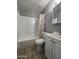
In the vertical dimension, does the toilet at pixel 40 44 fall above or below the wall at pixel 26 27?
below

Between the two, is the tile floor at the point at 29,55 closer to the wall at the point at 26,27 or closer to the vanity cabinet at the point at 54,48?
the vanity cabinet at the point at 54,48

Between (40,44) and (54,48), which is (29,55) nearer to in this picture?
(40,44)

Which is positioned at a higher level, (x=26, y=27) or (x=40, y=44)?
(x=26, y=27)

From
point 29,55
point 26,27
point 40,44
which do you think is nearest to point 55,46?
point 29,55

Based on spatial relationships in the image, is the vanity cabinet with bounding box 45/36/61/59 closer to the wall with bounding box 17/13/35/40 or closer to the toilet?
the toilet

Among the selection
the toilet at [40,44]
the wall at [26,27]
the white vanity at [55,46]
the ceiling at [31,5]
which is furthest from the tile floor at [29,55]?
the ceiling at [31,5]

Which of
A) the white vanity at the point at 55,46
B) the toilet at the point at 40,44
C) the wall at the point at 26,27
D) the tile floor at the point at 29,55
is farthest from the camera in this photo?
the wall at the point at 26,27

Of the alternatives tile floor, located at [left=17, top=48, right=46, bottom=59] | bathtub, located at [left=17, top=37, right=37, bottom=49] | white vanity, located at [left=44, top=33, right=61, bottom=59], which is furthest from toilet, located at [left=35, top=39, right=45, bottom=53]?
white vanity, located at [left=44, top=33, right=61, bottom=59]

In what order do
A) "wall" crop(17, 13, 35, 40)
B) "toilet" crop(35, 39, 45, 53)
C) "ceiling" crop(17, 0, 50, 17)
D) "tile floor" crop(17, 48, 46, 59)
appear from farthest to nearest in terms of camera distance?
"wall" crop(17, 13, 35, 40) < "ceiling" crop(17, 0, 50, 17) < "toilet" crop(35, 39, 45, 53) < "tile floor" crop(17, 48, 46, 59)
